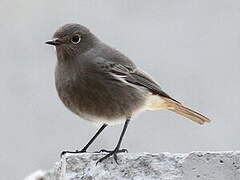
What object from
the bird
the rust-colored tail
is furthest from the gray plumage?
the rust-colored tail

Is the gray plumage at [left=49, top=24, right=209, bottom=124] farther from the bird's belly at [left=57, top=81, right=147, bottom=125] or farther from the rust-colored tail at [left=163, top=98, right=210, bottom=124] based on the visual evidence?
the rust-colored tail at [left=163, top=98, right=210, bottom=124]

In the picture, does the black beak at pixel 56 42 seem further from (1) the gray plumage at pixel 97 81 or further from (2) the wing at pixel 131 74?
(2) the wing at pixel 131 74

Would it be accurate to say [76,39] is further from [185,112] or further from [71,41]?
[185,112]

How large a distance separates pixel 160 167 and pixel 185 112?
1.91 metres

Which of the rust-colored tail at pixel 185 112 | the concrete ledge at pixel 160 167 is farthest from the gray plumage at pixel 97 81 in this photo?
the concrete ledge at pixel 160 167

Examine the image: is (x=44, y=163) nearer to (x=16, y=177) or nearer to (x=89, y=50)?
(x=16, y=177)

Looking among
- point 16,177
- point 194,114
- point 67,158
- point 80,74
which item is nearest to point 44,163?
point 16,177

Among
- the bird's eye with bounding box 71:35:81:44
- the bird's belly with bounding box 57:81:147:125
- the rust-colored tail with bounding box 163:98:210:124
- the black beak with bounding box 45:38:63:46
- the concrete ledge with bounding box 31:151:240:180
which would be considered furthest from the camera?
the rust-colored tail with bounding box 163:98:210:124

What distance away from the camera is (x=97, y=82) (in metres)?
3.75

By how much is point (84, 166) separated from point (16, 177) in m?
3.42

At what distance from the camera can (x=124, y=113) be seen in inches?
151

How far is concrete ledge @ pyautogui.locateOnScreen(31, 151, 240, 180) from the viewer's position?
252 centimetres

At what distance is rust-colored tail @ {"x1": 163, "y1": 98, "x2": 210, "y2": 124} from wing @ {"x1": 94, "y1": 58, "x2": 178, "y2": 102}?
140 millimetres

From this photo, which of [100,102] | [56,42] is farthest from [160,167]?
[56,42]
